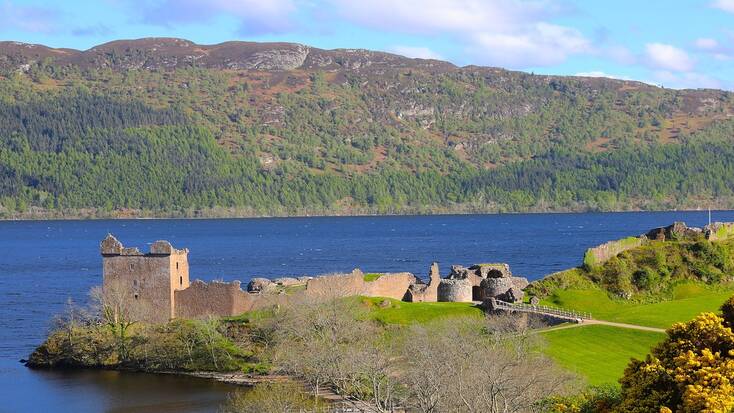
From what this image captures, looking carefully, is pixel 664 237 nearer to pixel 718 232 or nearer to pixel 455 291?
pixel 718 232

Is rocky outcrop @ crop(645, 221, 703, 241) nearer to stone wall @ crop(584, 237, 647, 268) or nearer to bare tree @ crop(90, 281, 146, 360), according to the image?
stone wall @ crop(584, 237, 647, 268)

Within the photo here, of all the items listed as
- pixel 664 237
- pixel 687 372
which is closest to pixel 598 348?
pixel 687 372

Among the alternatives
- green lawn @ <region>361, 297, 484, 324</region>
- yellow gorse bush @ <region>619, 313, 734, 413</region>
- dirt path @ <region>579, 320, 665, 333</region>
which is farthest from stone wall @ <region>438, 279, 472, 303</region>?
yellow gorse bush @ <region>619, 313, 734, 413</region>

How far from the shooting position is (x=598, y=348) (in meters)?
62.6

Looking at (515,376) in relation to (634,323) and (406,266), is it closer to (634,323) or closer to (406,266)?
(634,323)

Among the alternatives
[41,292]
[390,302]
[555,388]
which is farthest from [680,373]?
[41,292]

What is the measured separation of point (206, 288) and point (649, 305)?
26.8 meters

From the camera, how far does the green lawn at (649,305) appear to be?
6788 centimetres

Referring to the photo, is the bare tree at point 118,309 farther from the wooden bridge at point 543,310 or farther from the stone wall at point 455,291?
the wooden bridge at point 543,310

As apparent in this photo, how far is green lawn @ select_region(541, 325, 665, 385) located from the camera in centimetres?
5788

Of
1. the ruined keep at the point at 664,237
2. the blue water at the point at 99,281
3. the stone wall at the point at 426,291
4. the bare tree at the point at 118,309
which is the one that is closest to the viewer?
the blue water at the point at 99,281

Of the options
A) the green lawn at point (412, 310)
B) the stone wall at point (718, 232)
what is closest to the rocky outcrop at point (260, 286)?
the green lawn at point (412, 310)

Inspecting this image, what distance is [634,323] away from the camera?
67.3 meters

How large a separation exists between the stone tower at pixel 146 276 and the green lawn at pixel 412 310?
41.5 ft
